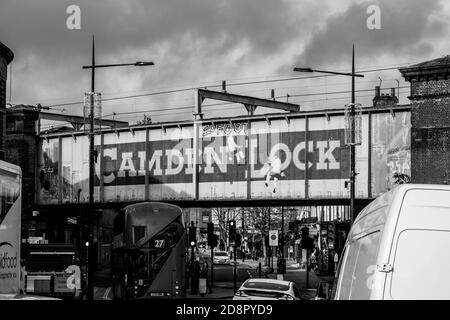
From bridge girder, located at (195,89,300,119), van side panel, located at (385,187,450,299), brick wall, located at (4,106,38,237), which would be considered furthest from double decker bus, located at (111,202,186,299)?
brick wall, located at (4,106,38,237)

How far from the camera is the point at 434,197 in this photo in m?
6.18

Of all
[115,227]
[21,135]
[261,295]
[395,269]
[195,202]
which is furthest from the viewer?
[21,135]

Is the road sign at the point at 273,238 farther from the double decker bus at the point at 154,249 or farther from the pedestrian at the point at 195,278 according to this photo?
the double decker bus at the point at 154,249

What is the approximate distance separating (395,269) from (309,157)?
45.6 m

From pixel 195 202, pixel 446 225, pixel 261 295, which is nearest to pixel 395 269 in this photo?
pixel 446 225

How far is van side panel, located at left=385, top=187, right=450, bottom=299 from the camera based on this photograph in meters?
5.77

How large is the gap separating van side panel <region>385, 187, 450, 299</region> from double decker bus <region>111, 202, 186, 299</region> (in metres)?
28.0

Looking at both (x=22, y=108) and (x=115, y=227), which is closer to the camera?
(x=115, y=227)

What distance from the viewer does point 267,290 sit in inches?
960

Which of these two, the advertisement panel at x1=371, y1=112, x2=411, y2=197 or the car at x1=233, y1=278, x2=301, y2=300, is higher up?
the advertisement panel at x1=371, y1=112, x2=411, y2=197

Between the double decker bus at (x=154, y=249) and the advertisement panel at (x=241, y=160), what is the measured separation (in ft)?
59.2

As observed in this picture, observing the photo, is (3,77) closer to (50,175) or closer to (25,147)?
(25,147)

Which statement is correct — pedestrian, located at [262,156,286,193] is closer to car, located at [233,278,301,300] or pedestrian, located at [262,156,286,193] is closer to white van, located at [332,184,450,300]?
car, located at [233,278,301,300]
